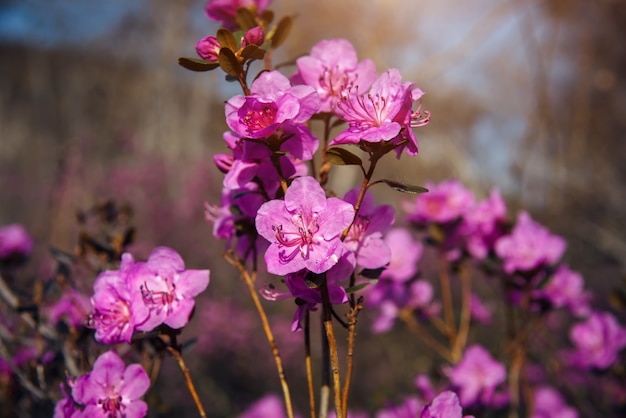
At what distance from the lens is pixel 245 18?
0.84 metres

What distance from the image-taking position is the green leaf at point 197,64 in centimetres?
67

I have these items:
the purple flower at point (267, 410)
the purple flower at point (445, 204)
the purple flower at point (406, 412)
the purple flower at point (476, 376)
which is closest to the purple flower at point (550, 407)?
the purple flower at point (476, 376)

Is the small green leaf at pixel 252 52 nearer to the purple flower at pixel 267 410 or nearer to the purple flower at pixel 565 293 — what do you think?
the purple flower at pixel 565 293

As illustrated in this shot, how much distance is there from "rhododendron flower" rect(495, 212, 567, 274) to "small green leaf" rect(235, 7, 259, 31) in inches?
34.0

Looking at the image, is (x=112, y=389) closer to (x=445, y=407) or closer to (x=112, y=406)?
(x=112, y=406)

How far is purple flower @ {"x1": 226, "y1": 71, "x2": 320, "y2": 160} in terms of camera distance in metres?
0.62

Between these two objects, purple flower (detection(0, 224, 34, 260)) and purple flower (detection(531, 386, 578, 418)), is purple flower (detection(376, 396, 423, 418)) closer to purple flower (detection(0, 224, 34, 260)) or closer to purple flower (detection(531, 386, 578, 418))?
purple flower (detection(531, 386, 578, 418))

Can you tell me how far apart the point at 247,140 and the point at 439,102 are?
443 inches

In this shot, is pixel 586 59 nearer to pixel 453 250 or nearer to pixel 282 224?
pixel 453 250

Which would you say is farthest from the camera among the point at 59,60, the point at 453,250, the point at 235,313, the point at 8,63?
the point at 8,63

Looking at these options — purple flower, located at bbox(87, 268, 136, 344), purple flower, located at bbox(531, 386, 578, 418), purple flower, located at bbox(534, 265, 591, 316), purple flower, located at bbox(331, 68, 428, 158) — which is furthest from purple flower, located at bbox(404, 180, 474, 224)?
purple flower, located at bbox(87, 268, 136, 344)

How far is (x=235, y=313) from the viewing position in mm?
3732

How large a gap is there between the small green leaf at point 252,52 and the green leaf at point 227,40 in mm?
19

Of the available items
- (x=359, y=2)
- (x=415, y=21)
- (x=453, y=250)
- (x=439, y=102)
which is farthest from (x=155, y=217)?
(x=439, y=102)
